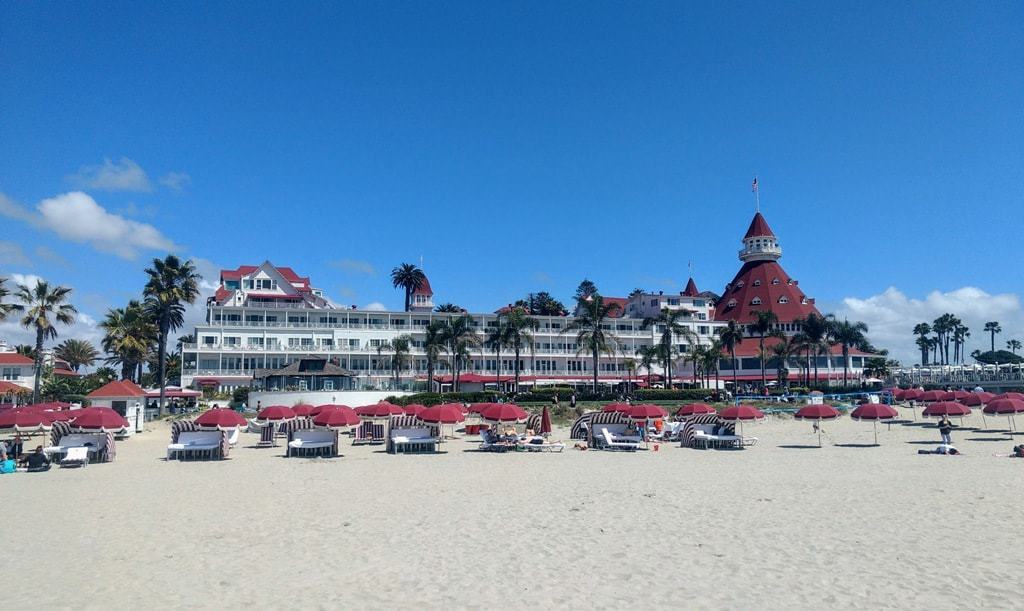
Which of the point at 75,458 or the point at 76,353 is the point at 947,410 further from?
the point at 76,353

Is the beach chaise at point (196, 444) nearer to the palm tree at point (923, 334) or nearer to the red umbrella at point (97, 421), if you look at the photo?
the red umbrella at point (97, 421)

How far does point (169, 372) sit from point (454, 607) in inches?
3114

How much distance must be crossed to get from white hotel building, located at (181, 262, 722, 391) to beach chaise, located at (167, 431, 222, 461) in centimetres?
3148

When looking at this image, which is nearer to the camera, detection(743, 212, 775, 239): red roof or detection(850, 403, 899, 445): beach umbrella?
detection(850, 403, 899, 445): beach umbrella

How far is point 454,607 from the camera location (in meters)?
8.17

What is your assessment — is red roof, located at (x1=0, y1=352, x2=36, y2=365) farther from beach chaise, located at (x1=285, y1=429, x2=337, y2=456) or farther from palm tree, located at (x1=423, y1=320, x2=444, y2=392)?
beach chaise, located at (x1=285, y1=429, x2=337, y2=456)

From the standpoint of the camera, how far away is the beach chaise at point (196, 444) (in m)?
24.6

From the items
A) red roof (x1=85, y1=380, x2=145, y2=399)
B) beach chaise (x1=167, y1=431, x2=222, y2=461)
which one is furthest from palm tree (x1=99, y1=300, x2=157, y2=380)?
beach chaise (x1=167, y1=431, x2=222, y2=461)

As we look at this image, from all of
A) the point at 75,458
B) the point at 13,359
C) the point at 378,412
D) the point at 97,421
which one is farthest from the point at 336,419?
the point at 13,359

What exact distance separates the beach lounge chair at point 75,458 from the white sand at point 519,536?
1.07 meters

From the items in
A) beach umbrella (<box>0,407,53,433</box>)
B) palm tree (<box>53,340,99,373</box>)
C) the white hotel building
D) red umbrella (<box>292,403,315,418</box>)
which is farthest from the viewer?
palm tree (<box>53,340,99,373</box>)

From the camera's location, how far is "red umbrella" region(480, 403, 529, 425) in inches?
1134

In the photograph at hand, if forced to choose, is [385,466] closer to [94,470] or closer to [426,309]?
[94,470]

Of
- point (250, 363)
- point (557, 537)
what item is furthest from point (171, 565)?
point (250, 363)
